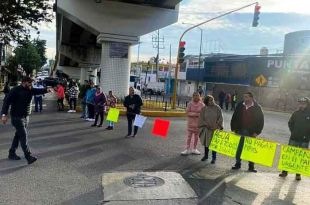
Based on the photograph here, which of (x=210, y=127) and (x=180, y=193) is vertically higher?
(x=210, y=127)

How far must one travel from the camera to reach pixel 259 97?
165 ft

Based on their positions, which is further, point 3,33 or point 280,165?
point 3,33

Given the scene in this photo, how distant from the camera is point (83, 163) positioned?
976cm

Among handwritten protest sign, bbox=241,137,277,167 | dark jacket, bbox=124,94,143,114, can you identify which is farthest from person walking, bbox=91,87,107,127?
handwritten protest sign, bbox=241,137,277,167

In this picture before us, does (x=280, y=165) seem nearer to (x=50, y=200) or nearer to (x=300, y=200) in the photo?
(x=300, y=200)

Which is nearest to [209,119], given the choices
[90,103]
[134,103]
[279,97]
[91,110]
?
[134,103]

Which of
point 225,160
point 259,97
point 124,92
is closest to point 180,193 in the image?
point 225,160

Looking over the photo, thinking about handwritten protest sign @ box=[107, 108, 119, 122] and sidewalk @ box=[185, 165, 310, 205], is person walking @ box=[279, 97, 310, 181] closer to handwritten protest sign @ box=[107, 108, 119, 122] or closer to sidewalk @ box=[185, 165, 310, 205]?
sidewalk @ box=[185, 165, 310, 205]

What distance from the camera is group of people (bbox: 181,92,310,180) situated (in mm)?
9305

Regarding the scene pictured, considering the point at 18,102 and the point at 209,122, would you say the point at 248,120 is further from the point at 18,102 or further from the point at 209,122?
the point at 18,102

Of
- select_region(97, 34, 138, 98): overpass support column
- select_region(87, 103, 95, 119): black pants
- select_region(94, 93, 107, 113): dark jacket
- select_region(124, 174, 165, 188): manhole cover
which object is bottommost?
select_region(124, 174, 165, 188): manhole cover

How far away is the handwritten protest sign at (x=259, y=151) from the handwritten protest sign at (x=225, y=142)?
0.78ft

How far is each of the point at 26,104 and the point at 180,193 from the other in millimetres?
4015

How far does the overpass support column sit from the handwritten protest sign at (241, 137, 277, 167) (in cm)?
1655
